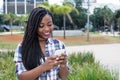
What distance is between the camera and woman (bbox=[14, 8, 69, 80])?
9.57 ft

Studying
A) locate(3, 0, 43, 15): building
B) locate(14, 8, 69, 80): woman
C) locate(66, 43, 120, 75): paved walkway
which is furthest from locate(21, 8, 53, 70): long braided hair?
locate(3, 0, 43, 15): building

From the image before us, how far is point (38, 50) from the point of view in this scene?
3002 mm

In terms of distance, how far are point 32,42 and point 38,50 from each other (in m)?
0.08

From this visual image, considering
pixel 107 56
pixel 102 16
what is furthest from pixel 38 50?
pixel 102 16

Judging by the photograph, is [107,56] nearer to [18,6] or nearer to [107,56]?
[107,56]

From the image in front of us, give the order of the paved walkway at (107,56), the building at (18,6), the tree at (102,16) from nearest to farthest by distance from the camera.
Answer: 1. the paved walkway at (107,56)
2. the tree at (102,16)
3. the building at (18,6)

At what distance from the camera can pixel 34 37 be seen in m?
3.03

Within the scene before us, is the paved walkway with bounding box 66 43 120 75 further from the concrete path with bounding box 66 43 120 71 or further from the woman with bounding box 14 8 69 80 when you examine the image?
the woman with bounding box 14 8 69 80

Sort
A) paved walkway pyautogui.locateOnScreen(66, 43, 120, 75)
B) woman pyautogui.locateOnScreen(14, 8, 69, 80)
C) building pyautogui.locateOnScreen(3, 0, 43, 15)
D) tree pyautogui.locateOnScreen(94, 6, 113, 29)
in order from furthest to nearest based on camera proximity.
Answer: building pyautogui.locateOnScreen(3, 0, 43, 15)
tree pyautogui.locateOnScreen(94, 6, 113, 29)
paved walkway pyautogui.locateOnScreen(66, 43, 120, 75)
woman pyautogui.locateOnScreen(14, 8, 69, 80)

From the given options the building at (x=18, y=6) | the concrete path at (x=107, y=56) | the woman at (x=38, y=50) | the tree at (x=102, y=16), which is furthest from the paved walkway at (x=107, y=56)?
the building at (x=18, y=6)

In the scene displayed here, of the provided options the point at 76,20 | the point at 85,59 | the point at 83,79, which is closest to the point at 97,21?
the point at 76,20

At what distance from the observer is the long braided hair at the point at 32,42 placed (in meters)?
2.96

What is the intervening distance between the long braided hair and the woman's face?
0.09 ft

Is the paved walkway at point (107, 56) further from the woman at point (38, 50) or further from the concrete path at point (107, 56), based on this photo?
the woman at point (38, 50)
